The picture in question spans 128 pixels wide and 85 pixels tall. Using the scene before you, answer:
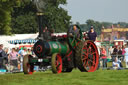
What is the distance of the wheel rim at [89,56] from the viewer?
17578 millimetres

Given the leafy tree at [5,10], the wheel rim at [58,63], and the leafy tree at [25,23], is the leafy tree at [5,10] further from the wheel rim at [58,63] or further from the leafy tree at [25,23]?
the leafy tree at [25,23]

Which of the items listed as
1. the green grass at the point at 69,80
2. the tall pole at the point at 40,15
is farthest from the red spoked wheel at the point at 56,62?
the green grass at the point at 69,80

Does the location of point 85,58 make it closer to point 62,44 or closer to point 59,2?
point 62,44

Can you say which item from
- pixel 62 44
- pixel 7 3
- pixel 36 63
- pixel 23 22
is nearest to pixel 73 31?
pixel 62 44

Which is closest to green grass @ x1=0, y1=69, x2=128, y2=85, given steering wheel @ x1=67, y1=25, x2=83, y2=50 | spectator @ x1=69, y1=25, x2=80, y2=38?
steering wheel @ x1=67, y1=25, x2=83, y2=50

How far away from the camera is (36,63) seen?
56.2 ft

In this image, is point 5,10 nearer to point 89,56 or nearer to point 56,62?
point 89,56

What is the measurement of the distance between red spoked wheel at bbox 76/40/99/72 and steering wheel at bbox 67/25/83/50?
0.26 metres

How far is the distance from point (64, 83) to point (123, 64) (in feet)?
41.6

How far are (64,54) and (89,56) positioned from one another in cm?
122

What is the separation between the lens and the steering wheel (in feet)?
56.5

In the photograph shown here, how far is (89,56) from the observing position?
17.9 m

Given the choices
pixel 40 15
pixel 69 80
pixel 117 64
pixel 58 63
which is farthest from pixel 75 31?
pixel 117 64

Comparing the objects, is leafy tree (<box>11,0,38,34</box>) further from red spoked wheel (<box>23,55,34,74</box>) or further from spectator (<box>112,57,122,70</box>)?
red spoked wheel (<box>23,55,34,74</box>)
